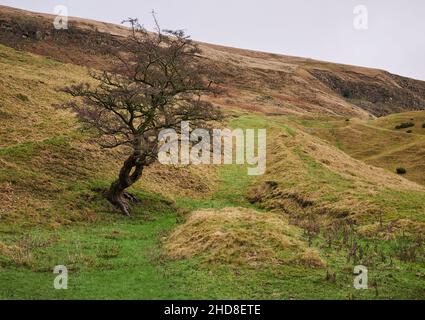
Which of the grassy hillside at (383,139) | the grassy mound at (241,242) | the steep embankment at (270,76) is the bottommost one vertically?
the grassy mound at (241,242)

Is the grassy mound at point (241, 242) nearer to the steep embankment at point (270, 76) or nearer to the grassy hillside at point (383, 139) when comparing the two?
the grassy hillside at point (383, 139)

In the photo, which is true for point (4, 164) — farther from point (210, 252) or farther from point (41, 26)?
point (41, 26)

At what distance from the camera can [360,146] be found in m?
63.8

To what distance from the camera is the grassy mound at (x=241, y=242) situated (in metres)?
19.3

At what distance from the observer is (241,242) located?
20562 millimetres

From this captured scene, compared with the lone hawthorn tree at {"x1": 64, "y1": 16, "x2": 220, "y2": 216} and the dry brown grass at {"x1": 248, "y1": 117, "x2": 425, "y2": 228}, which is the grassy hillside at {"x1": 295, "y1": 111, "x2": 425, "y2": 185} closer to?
the dry brown grass at {"x1": 248, "y1": 117, "x2": 425, "y2": 228}

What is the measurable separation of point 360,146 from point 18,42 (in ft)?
183

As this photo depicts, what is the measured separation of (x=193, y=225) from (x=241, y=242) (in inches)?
171

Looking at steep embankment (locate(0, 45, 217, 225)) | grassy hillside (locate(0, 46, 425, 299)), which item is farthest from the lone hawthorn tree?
grassy hillside (locate(0, 46, 425, 299))

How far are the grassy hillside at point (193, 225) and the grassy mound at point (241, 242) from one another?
8cm

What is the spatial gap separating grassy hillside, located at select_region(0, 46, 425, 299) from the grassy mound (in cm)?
8

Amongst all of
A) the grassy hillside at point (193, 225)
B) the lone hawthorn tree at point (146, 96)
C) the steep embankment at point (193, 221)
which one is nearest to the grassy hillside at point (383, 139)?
the steep embankment at point (193, 221)

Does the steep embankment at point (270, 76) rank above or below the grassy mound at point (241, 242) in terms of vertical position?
above
